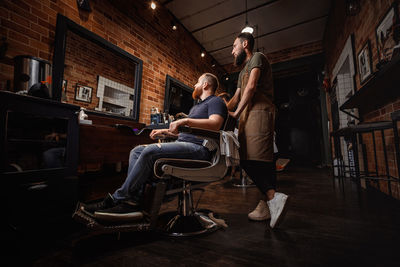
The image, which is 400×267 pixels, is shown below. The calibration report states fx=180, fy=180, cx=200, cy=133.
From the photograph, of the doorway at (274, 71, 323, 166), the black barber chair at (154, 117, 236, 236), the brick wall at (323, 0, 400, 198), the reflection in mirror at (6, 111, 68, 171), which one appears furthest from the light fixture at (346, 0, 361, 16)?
the doorway at (274, 71, 323, 166)

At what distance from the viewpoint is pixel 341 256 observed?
37.6 inches

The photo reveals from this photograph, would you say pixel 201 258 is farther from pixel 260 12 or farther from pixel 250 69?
pixel 260 12

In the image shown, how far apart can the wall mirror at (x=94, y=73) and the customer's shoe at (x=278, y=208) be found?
2268 millimetres

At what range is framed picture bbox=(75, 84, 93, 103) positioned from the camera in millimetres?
2176

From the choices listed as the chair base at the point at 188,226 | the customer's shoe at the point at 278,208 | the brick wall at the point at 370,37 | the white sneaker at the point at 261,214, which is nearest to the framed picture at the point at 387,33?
the brick wall at the point at 370,37

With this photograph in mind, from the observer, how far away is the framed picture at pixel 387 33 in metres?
1.70

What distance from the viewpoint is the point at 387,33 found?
6.06ft

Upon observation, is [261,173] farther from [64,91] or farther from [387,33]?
[64,91]

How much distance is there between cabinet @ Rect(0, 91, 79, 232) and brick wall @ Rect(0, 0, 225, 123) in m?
0.67

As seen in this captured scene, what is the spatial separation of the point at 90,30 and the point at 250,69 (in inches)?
84.8

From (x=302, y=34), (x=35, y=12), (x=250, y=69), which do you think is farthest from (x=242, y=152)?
(x=302, y=34)

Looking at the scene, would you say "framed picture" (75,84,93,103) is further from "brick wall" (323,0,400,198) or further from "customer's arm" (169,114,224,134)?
"brick wall" (323,0,400,198)

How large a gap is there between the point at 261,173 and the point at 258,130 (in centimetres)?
34

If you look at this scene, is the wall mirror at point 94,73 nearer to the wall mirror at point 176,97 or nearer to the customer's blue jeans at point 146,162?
the wall mirror at point 176,97
